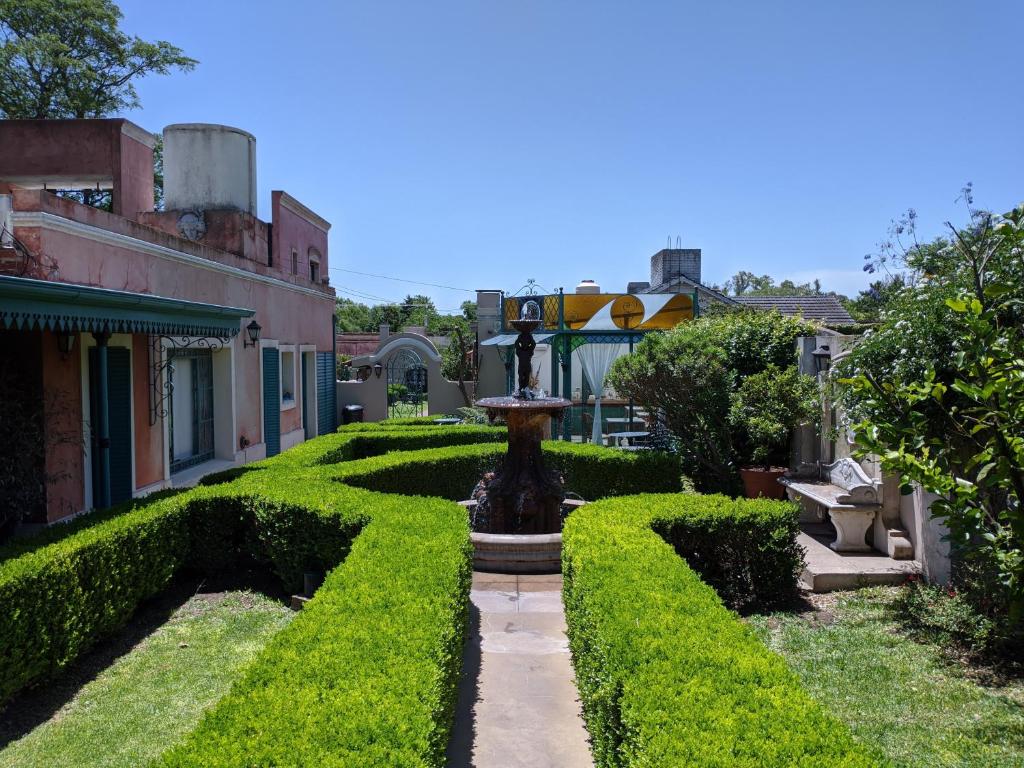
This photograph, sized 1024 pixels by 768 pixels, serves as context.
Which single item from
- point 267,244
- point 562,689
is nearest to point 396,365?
point 267,244

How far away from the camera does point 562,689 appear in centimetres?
491

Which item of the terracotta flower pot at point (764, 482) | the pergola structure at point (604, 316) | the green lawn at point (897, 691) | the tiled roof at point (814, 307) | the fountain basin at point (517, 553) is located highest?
the tiled roof at point (814, 307)

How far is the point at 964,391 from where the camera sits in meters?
4.13

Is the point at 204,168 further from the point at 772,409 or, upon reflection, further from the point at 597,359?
the point at 772,409

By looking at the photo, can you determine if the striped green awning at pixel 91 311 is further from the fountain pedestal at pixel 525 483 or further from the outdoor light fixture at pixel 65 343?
the fountain pedestal at pixel 525 483

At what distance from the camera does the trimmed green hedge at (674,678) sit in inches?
103

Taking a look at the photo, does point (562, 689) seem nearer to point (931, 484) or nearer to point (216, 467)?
point (931, 484)

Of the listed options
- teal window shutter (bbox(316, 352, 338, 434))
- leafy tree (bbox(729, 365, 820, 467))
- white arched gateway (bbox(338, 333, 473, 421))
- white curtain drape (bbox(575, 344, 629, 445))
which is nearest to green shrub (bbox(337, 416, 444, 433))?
teal window shutter (bbox(316, 352, 338, 434))

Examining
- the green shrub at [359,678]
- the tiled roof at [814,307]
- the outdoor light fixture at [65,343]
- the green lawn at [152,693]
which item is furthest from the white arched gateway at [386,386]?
the green shrub at [359,678]

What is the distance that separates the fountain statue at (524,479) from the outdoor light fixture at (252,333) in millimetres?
5851

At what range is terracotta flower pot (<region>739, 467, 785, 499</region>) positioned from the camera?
10.1 metres

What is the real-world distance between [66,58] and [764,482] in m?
23.5

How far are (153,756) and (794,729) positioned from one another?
3.36 metres

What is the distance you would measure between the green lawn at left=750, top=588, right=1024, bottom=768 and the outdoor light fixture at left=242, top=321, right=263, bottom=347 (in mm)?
9574
